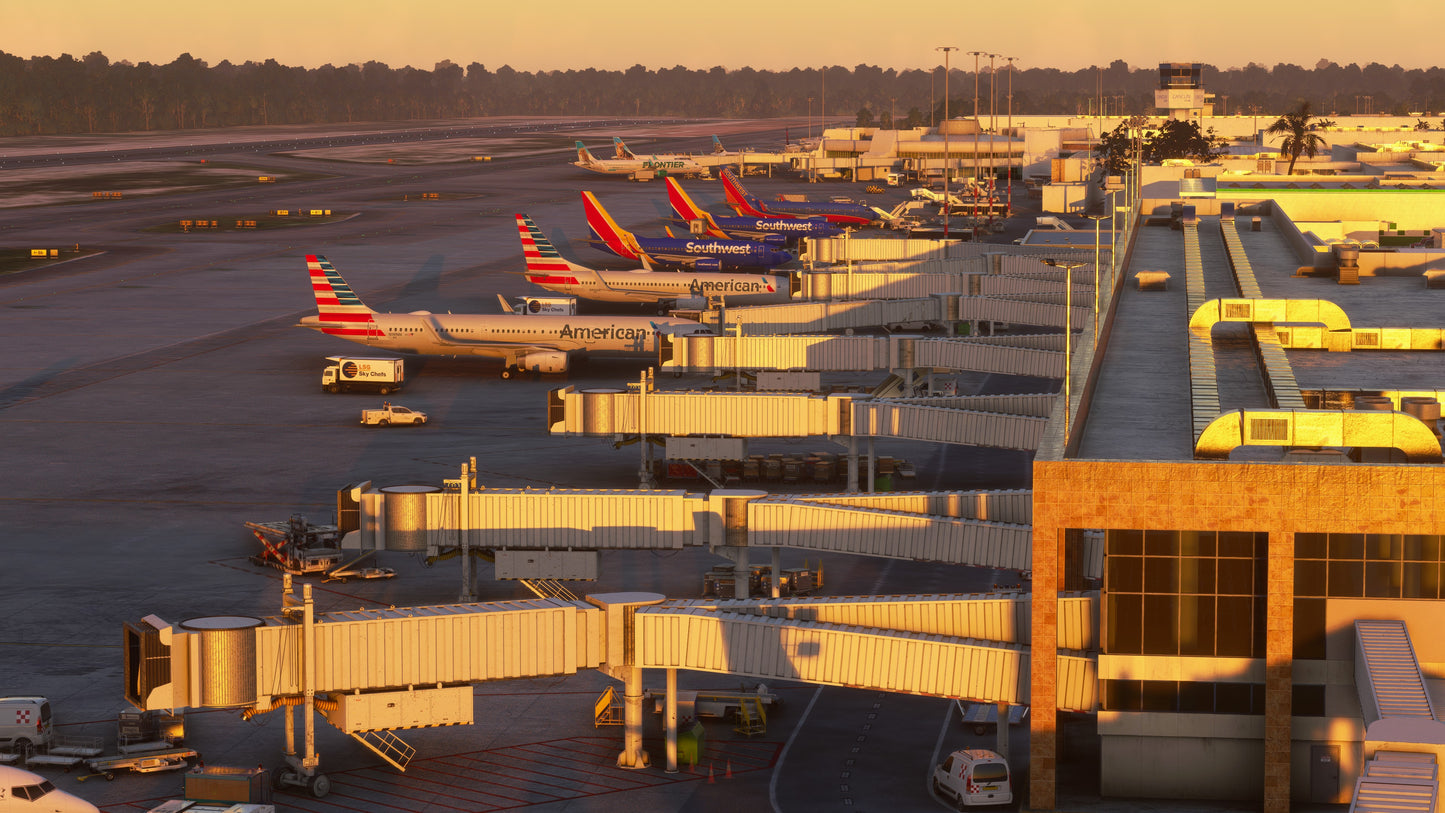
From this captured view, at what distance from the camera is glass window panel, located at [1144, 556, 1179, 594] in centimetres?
4831

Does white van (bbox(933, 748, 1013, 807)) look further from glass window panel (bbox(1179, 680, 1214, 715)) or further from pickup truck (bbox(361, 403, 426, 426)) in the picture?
pickup truck (bbox(361, 403, 426, 426))

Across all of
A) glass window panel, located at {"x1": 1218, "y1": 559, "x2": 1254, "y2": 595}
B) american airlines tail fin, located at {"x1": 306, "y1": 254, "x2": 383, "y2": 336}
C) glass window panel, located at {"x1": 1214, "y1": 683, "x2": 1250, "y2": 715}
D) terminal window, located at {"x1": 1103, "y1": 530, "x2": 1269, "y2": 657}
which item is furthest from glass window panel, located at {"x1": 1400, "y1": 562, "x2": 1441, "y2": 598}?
american airlines tail fin, located at {"x1": 306, "y1": 254, "x2": 383, "y2": 336}

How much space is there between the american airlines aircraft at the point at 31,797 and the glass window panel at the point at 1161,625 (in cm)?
2801

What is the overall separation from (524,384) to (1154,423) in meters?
70.2

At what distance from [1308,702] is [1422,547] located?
198 inches

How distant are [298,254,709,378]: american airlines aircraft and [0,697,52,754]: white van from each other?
2866 inches

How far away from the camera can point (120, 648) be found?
206 feet

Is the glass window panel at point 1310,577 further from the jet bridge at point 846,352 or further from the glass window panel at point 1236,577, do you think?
the jet bridge at point 846,352

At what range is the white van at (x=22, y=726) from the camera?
5241 centimetres

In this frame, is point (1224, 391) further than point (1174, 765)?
Yes

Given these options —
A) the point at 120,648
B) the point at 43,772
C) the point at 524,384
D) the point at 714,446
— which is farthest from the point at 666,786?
the point at 524,384

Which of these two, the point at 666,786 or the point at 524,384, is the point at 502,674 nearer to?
the point at 666,786

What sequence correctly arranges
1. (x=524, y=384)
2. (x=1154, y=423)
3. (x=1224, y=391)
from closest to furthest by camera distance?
(x=1154, y=423), (x=1224, y=391), (x=524, y=384)

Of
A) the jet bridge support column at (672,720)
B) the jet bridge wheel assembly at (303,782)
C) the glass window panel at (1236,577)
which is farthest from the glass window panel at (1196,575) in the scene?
the jet bridge wheel assembly at (303,782)
